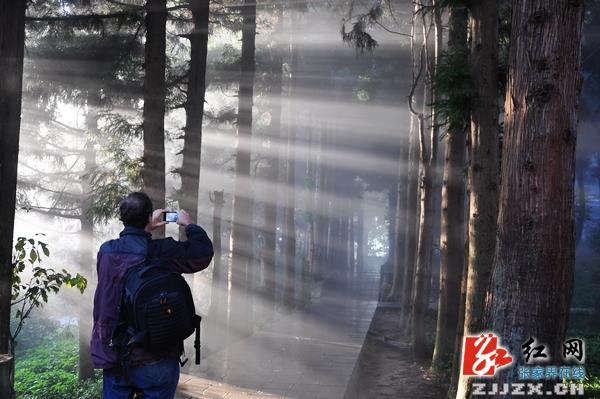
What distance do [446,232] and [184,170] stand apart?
5187 millimetres

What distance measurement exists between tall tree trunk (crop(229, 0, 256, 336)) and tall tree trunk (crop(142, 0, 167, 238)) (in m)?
7.11

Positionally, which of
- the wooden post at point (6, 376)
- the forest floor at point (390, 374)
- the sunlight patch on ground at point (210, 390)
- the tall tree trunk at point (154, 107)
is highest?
the tall tree trunk at point (154, 107)

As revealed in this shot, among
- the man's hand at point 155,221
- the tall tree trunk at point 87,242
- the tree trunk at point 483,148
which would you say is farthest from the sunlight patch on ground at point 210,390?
the tall tree trunk at point 87,242

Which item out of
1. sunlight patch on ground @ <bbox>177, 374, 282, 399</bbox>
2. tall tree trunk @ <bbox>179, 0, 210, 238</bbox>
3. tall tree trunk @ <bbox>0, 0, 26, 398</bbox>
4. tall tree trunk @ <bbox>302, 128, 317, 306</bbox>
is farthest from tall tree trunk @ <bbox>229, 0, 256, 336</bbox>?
tall tree trunk @ <bbox>0, 0, 26, 398</bbox>

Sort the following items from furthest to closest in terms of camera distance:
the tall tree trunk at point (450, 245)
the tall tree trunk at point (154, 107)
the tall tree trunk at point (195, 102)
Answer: the tall tree trunk at point (195, 102)
the tall tree trunk at point (450, 245)
the tall tree trunk at point (154, 107)

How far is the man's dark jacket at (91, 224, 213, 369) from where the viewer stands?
4.46m

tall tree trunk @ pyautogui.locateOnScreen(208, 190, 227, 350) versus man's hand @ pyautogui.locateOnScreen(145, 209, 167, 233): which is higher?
man's hand @ pyautogui.locateOnScreen(145, 209, 167, 233)

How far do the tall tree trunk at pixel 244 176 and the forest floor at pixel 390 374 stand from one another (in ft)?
12.4

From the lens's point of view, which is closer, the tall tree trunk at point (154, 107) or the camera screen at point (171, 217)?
the camera screen at point (171, 217)

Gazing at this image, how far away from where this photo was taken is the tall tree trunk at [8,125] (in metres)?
7.12

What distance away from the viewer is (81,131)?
22750 millimetres

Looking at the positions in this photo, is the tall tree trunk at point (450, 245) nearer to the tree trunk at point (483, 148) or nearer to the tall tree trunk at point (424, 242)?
the tall tree trunk at point (424, 242)
